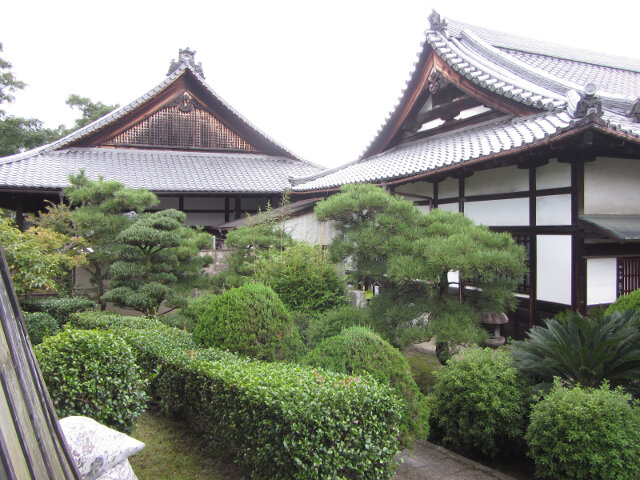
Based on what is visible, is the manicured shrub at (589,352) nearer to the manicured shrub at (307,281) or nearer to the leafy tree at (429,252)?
the leafy tree at (429,252)

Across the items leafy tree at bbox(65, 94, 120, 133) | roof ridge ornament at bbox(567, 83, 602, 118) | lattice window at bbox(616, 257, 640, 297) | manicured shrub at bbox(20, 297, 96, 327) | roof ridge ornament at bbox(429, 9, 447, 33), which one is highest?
leafy tree at bbox(65, 94, 120, 133)

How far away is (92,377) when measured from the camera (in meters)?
4.20

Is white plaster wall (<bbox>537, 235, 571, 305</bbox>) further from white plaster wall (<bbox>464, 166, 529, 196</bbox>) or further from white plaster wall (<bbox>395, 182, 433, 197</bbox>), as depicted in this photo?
white plaster wall (<bbox>395, 182, 433, 197</bbox>)

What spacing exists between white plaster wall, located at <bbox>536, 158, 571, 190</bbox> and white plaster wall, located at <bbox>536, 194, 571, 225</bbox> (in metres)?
0.19

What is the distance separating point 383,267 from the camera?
648cm

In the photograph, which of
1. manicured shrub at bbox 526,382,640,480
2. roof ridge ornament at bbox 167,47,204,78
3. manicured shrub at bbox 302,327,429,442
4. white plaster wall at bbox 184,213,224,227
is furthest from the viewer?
roof ridge ornament at bbox 167,47,204,78

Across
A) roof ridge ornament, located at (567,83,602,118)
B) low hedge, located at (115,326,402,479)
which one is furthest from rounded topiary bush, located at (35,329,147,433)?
roof ridge ornament, located at (567,83,602,118)

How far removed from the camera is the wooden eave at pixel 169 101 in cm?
1662

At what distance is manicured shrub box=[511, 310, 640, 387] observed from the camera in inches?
181

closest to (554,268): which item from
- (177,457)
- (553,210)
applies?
(553,210)

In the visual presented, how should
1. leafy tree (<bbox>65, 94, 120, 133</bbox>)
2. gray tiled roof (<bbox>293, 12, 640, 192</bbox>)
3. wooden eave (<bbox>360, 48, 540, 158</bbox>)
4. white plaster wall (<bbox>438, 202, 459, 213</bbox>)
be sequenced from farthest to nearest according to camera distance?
leafy tree (<bbox>65, 94, 120, 133</bbox>) → white plaster wall (<bbox>438, 202, 459, 213</bbox>) → wooden eave (<bbox>360, 48, 540, 158</bbox>) → gray tiled roof (<bbox>293, 12, 640, 192</bbox>)

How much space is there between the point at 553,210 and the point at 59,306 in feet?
29.7

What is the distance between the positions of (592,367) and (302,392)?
310 centimetres

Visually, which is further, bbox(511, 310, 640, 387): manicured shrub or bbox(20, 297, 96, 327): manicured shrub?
bbox(20, 297, 96, 327): manicured shrub
